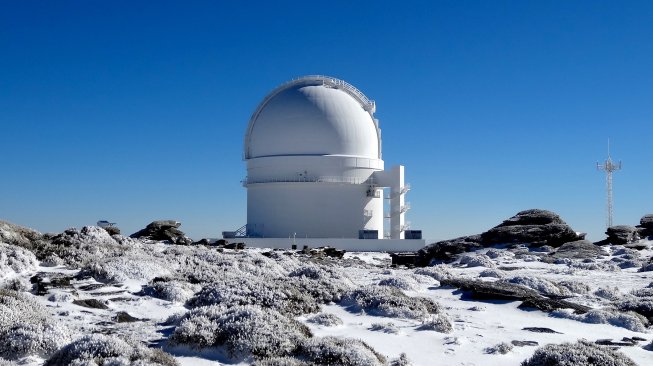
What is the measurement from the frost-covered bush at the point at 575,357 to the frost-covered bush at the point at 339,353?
2.17 m

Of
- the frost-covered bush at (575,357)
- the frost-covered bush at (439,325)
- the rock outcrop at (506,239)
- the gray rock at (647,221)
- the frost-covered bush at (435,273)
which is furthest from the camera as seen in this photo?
the gray rock at (647,221)

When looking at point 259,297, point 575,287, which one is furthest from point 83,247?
point 575,287

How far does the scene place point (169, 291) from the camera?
12.2 m

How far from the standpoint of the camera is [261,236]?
156ft

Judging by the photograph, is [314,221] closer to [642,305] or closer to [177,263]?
[177,263]

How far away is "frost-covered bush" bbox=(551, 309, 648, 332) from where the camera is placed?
11742 mm

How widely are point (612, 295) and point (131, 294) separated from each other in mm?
11768

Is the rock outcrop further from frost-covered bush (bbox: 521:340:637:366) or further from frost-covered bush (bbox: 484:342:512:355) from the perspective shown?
frost-covered bush (bbox: 521:340:637:366)

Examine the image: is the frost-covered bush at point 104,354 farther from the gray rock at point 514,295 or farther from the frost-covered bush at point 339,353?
the gray rock at point 514,295

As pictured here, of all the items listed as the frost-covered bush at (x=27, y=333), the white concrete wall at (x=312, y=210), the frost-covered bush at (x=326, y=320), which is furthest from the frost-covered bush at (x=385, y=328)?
the white concrete wall at (x=312, y=210)

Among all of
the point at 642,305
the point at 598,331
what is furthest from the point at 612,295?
the point at 598,331

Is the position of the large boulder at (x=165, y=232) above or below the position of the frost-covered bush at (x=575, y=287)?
above

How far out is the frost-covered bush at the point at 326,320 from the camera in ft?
34.5

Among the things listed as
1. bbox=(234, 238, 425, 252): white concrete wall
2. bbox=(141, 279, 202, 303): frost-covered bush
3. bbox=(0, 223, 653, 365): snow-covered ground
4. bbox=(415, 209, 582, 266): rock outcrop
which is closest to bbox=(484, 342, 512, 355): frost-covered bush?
bbox=(0, 223, 653, 365): snow-covered ground
